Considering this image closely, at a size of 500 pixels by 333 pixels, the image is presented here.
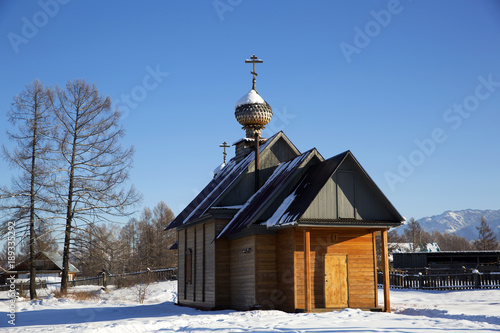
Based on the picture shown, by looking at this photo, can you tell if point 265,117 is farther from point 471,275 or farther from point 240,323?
point 471,275

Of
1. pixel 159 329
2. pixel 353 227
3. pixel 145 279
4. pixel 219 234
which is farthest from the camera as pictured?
pixel 145 279

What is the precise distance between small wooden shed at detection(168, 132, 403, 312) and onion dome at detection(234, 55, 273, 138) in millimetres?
4521

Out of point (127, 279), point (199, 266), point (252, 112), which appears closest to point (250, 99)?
point (252, 112)

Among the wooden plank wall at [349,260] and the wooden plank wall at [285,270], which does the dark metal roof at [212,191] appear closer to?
the wooden plank wall at [285,270]

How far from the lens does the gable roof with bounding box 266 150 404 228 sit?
16.1 meters

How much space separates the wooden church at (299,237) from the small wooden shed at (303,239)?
0.11 ft

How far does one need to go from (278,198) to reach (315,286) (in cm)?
325

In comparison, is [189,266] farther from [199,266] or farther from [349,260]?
[349,260]

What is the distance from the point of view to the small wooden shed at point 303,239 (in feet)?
53.6

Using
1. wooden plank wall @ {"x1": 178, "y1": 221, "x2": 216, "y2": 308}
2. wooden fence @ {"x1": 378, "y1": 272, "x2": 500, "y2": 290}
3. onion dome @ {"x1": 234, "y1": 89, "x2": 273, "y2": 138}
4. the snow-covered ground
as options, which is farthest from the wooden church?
wooden fence @ {"x1": 378, "y1": 272, "x2": 500, "y2": 290}

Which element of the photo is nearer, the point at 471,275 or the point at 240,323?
the point at 240,323

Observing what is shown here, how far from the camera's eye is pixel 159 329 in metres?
14.0

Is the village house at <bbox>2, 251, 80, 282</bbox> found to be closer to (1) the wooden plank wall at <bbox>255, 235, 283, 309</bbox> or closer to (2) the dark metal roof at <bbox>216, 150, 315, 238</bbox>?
(2) the dark metal roof at <bbox>216, 150, 315, 238</bbox>

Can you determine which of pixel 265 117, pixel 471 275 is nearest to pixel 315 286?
pixel 265 117
